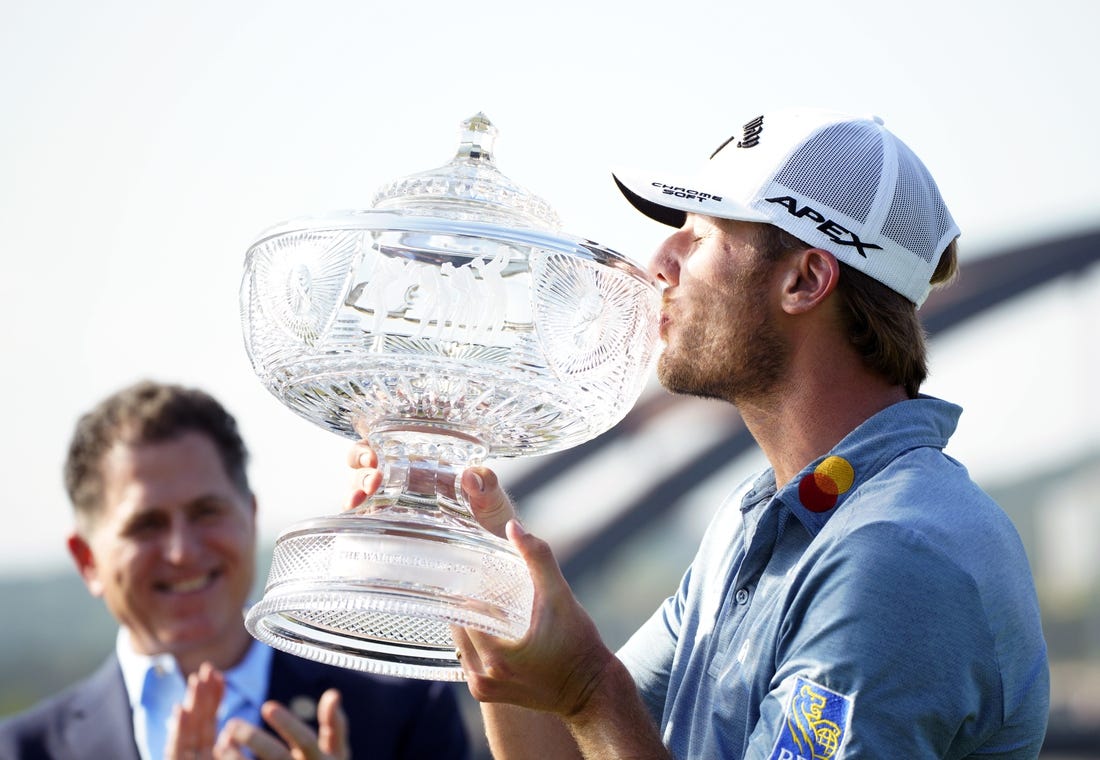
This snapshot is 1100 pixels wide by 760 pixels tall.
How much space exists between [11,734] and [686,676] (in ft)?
8.86

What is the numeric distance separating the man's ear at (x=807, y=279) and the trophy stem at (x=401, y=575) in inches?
31.9

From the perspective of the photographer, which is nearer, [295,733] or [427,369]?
[427,369]

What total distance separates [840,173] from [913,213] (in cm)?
19

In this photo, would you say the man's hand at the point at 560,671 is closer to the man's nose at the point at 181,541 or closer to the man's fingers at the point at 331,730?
the man's fingers at the point at 331,730

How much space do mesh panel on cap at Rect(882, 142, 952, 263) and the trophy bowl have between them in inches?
25.6

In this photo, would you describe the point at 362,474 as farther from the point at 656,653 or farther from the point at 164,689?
the point at 164,689

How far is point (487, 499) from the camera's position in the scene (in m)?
2.95

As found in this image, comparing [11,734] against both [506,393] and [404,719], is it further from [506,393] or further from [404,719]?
[506,393]

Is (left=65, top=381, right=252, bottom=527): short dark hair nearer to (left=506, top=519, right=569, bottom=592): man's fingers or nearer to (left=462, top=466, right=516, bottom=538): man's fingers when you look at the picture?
(left=462, top=466, right=516, bottom=538): man's fingers

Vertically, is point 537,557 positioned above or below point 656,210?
below

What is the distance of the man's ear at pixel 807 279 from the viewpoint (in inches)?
126

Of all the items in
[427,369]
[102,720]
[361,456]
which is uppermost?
[427,369]

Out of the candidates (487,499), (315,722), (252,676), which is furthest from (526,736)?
(252,676)

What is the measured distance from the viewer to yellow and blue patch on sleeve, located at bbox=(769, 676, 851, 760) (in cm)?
243
